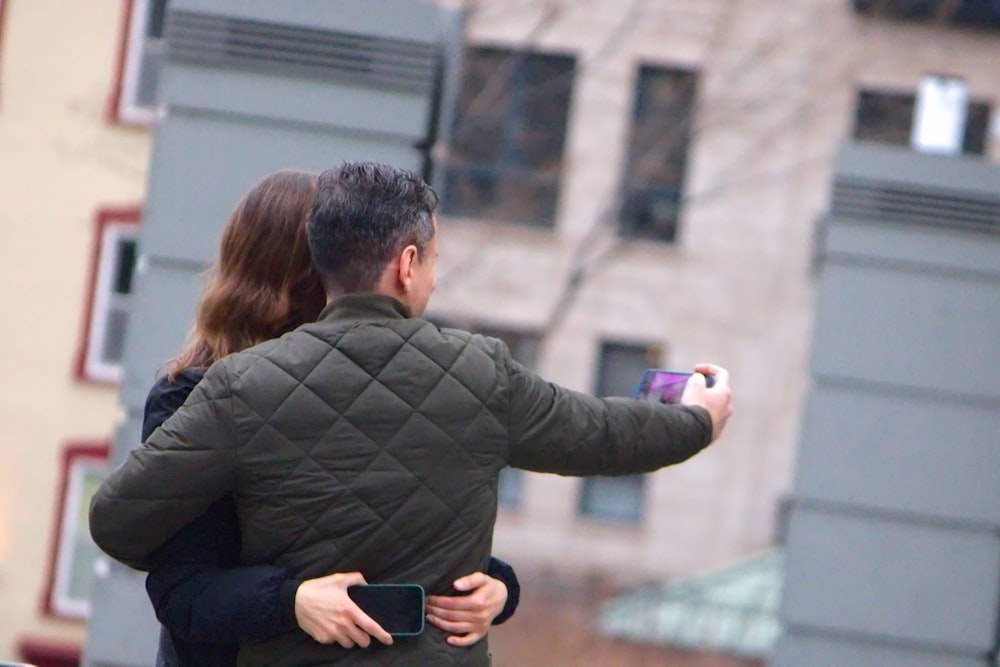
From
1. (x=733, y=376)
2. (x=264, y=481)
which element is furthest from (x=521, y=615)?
(x=264, y=481)

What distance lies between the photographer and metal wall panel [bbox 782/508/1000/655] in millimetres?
6289

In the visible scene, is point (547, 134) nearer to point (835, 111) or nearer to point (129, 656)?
point (835, 111)

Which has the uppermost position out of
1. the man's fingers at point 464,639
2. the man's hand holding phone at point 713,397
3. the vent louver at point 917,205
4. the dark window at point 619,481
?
the vent louver at point 917,205

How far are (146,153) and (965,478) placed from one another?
14766 mm

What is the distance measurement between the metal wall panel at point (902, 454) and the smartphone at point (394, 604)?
146 inches

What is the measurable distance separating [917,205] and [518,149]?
17.2 metres

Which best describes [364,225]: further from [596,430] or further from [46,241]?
[46,241]

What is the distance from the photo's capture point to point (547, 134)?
2377cm

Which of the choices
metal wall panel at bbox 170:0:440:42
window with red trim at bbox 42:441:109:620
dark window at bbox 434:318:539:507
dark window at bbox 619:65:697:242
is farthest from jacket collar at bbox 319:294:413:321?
dark window at bbox 434:318:539:507

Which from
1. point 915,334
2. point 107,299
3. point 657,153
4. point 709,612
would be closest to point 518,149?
point 657,153

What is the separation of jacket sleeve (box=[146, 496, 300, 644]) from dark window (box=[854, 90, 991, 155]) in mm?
19646

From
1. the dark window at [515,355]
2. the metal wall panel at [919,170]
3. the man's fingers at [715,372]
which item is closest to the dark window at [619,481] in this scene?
the dark window at [515,355]

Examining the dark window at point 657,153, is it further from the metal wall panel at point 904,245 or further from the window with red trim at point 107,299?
the metal wall panel at point 904,245

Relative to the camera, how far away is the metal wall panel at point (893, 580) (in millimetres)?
6289
